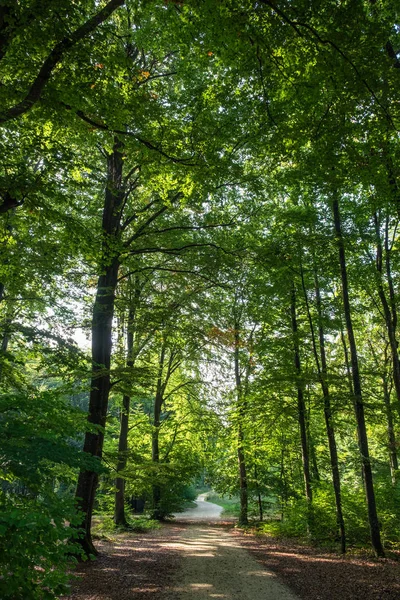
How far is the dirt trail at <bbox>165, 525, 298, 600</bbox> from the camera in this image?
267 inches

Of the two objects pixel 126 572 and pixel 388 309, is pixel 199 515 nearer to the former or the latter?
pixel 126 572

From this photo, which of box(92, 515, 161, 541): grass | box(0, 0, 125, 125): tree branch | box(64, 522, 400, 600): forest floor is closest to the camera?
box(0, 0, 125, 125): tree branch

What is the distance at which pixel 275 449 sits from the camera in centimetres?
1814

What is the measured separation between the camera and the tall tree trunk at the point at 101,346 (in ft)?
30.3

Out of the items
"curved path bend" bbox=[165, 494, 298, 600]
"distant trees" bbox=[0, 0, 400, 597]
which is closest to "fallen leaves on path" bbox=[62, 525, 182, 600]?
"curved path bend" bbox=[165, 494, 298, 600]

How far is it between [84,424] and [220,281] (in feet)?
23.9

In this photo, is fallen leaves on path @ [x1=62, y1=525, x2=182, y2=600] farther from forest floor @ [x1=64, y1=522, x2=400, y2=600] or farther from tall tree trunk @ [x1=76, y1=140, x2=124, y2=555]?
tall tree trunk @ [x1=76, y1=140, x2=124, y2=555]

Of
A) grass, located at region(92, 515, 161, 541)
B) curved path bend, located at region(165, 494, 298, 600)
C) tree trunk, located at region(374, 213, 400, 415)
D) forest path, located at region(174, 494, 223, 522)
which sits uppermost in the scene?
tree trunk, located at region(374, 213, 400, 415)

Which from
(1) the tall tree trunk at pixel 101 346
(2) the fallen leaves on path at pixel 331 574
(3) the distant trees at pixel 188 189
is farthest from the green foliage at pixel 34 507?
(2) the fallen leaves on path at pixel 331 574

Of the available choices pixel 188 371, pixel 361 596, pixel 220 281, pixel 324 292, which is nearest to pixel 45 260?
pixel 220 281

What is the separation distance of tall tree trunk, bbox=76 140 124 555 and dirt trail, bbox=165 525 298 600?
2660 mm

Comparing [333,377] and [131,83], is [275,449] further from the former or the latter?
[131,83]

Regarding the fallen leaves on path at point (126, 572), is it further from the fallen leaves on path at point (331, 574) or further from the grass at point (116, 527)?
the grass at point (116, 527)

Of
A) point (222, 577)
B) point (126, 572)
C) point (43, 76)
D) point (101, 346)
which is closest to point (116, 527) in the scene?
point (126, 572)
